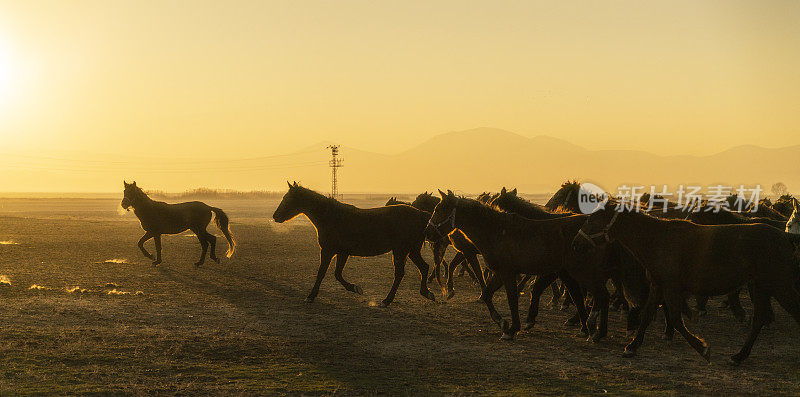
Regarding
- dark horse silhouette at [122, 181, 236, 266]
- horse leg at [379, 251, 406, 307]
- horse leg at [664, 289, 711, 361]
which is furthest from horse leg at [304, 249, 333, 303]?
dark horse silhouette at [122, 181, 236, 266]

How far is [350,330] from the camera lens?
1063 centimetres

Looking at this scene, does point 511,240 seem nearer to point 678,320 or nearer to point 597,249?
point 597,249

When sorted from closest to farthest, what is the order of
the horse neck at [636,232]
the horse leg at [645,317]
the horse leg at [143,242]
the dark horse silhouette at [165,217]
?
1. the horse neck at [636,232]
2. the horse leg at [645,317]
3. the dark horse silhouette at [165,217]
4. the horse leg at [143,242]

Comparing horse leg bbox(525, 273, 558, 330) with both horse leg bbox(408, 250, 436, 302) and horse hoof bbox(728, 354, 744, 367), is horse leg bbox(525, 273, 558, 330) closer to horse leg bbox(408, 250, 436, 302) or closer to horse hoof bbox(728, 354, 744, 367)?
horse leg bbox(408, 250, 436, 302)

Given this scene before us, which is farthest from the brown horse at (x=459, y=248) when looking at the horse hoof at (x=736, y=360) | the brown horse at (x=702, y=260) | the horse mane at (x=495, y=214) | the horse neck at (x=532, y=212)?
the horse hoof at (x=736, y=360)

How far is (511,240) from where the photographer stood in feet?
33.2

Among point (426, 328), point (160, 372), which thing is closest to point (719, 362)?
point (426, 328)

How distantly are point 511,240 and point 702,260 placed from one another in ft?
9.38

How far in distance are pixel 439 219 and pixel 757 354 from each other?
520 cm

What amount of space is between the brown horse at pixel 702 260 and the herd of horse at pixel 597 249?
0.01m

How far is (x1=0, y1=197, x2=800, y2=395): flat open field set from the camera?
7457 millimetres

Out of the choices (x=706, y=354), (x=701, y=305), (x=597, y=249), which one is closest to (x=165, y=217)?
(x=597, y=249)

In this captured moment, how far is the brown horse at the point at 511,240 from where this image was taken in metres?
9.93

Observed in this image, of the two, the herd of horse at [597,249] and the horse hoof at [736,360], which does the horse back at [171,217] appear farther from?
the horse hoof at [736,360]
